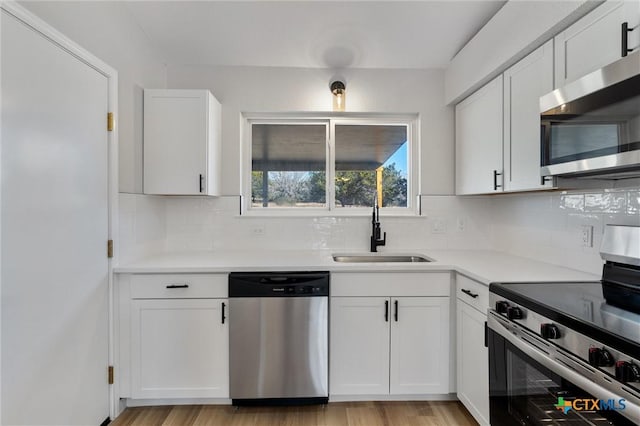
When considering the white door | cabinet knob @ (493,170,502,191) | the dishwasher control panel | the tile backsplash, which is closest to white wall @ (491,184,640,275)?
the tile backsplash

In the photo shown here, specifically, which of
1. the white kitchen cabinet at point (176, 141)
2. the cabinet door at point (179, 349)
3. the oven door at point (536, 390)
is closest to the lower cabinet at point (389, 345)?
the oven door at point (536, 390)

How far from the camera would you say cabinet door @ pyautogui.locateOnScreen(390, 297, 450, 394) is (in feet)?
6.45

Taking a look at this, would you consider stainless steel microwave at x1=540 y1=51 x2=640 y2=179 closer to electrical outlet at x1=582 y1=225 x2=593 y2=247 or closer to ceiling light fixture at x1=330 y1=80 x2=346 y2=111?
electrical outlet at x1=582 y1=225 x2=593 y2=247

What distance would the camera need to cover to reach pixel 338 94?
2545 mm

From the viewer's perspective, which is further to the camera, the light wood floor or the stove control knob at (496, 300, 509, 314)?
the light wood floor

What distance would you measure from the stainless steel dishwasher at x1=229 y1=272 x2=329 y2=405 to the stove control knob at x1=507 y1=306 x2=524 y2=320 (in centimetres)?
97

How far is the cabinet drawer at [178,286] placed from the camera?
1.90 m

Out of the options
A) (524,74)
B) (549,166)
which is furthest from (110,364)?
(524,74)

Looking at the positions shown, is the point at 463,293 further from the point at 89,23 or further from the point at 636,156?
the point at 89,23

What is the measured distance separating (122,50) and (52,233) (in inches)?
48.3

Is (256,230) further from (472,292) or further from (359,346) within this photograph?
(472,292)

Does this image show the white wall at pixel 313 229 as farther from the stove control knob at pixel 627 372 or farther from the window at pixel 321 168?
the stove control knob at pixel 627 372

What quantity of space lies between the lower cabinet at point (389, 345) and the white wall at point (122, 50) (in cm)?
166

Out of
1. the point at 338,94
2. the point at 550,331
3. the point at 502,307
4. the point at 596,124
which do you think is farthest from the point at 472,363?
the point at 338,94
